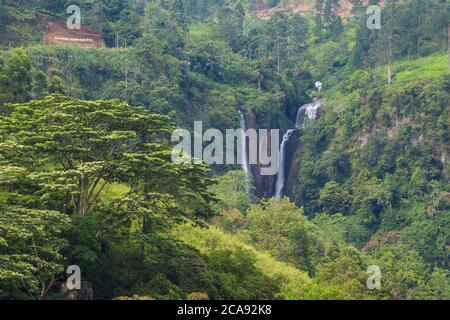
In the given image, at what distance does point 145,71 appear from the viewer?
190 ft

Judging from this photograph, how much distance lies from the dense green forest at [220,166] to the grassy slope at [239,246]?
107mm

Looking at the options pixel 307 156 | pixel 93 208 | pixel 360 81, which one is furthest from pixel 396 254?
pixel 93 208

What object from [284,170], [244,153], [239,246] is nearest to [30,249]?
[239,246]

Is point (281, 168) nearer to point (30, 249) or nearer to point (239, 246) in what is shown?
point (239, 246)

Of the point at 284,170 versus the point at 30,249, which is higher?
the point at 30,249

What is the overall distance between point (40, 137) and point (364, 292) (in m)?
10.7

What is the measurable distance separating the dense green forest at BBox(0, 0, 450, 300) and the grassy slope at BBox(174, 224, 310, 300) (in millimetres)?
107

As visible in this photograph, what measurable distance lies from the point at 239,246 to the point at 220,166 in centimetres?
2838

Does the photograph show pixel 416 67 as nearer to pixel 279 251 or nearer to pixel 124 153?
pixel 279 251

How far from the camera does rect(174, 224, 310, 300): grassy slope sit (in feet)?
102

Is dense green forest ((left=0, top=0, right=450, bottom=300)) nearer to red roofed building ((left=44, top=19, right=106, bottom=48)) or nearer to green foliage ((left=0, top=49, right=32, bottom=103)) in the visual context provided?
green foliage ((left=0, top=49, right=32, bottom=103))

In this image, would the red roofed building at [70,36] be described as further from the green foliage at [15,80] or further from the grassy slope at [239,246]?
the grassy slope at [239,246]

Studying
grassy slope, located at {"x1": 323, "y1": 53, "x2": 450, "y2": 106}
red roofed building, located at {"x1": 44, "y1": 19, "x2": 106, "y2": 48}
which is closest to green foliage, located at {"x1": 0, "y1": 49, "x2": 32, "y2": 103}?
red roofed building, located at {"x1": 44, "y1": 19, "x2": 106, "y2": 48}

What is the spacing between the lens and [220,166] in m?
58.7
